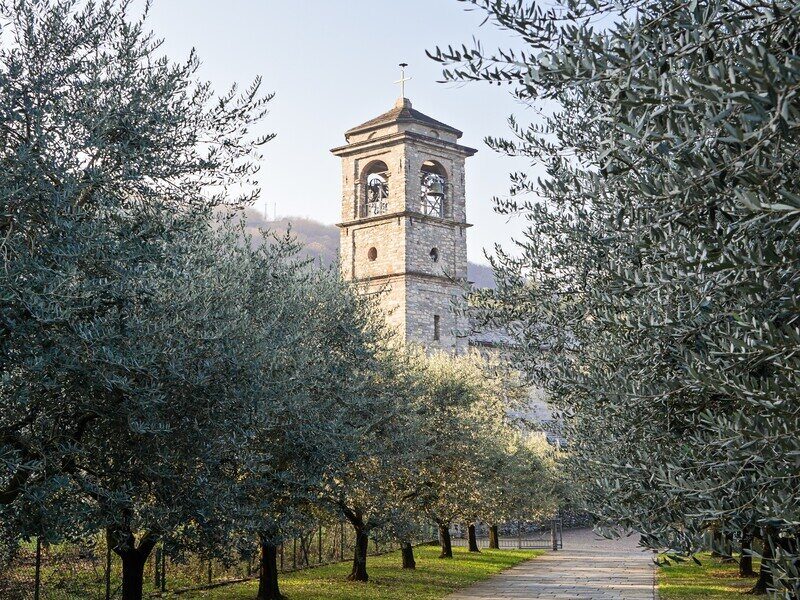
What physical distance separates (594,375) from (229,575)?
16092 mm

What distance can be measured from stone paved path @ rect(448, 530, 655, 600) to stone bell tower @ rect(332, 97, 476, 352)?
1615cm

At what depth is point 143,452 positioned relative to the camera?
9453mm

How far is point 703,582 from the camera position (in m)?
25.0

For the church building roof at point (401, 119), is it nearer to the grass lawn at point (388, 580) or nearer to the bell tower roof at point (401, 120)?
the bell tower roof at point (401, 120)

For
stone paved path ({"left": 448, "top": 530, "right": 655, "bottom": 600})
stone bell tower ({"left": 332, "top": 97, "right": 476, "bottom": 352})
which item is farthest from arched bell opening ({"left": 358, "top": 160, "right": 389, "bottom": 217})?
stone paved path ({"left": 448, "top": 530, "right": 655, "bottom": 600})

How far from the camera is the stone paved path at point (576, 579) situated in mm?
22156

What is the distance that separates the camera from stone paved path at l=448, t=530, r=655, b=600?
72.7ft

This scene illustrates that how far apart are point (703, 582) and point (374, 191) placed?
32733mm

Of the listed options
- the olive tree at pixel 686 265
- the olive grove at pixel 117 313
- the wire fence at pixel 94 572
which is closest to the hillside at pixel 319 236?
the wire fence at pixel 94 572

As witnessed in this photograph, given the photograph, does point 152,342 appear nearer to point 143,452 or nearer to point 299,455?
point 143,452

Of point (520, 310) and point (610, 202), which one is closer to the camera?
point (610, 202)

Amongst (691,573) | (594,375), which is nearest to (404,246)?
(691,573)

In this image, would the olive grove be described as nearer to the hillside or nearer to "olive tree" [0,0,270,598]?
"olive tree" [0,0,270,598]

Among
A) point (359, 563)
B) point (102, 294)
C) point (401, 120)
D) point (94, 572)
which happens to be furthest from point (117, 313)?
point (401, 120)
